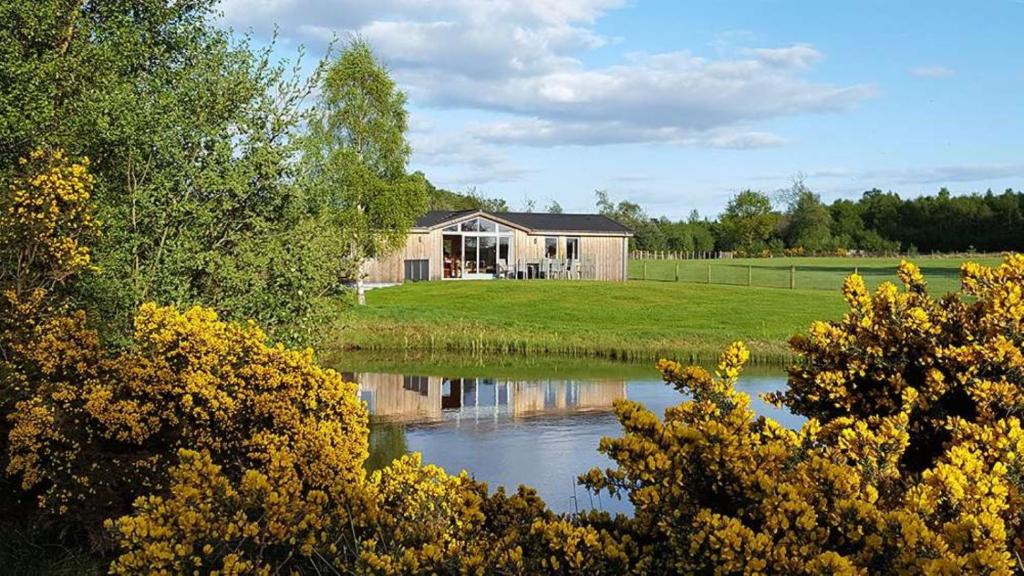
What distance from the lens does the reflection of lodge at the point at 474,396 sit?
64.1ft

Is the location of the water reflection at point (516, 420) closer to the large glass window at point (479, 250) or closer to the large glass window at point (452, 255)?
the large glass window at point (479, 250)

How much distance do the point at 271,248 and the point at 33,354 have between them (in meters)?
3.25

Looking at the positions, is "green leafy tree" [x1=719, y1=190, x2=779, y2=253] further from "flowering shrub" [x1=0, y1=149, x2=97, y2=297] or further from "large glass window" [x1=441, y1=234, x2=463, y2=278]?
"flowering shrub" [x1=0, y1=149, x2=97, y2=297]

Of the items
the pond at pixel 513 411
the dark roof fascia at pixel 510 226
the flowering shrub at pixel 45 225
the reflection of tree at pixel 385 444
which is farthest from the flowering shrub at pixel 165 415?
the dark roof fascia at pixel 510 226

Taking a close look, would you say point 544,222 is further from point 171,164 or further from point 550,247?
point 171,164

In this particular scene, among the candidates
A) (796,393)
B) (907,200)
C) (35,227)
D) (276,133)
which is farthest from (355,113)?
(907,200)

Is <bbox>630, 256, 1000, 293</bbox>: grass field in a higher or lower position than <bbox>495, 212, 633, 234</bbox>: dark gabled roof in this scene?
lower

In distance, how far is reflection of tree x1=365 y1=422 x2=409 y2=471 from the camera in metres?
14.2

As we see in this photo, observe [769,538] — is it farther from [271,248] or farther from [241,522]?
[271,248]

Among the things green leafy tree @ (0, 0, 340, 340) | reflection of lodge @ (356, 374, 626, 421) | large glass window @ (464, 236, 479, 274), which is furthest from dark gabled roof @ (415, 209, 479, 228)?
green leafy tree @ (0, 0, 340, 340)

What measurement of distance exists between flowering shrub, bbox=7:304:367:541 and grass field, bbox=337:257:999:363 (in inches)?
501

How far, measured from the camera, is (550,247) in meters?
54.1

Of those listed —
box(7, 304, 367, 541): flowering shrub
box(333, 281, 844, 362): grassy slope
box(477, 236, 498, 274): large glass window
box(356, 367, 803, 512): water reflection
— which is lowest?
box(356, 367, 803, 512): water reflection

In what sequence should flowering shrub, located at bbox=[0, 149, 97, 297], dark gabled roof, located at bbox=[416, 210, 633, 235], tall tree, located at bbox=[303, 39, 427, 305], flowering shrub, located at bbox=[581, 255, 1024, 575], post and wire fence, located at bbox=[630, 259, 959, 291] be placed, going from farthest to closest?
dark gabled roof, located at bbox=[416, 210, 633, 235] → post and wire fence, located at bbox=[630, 259, 959, 291] → tall tree, located at bbox=[303, 39, 427, 305] → flowering shrub, located at bbox=[0, 149, 97, 297] → flowering shrub, located at bbox=[581, 255, 1024, 575]
